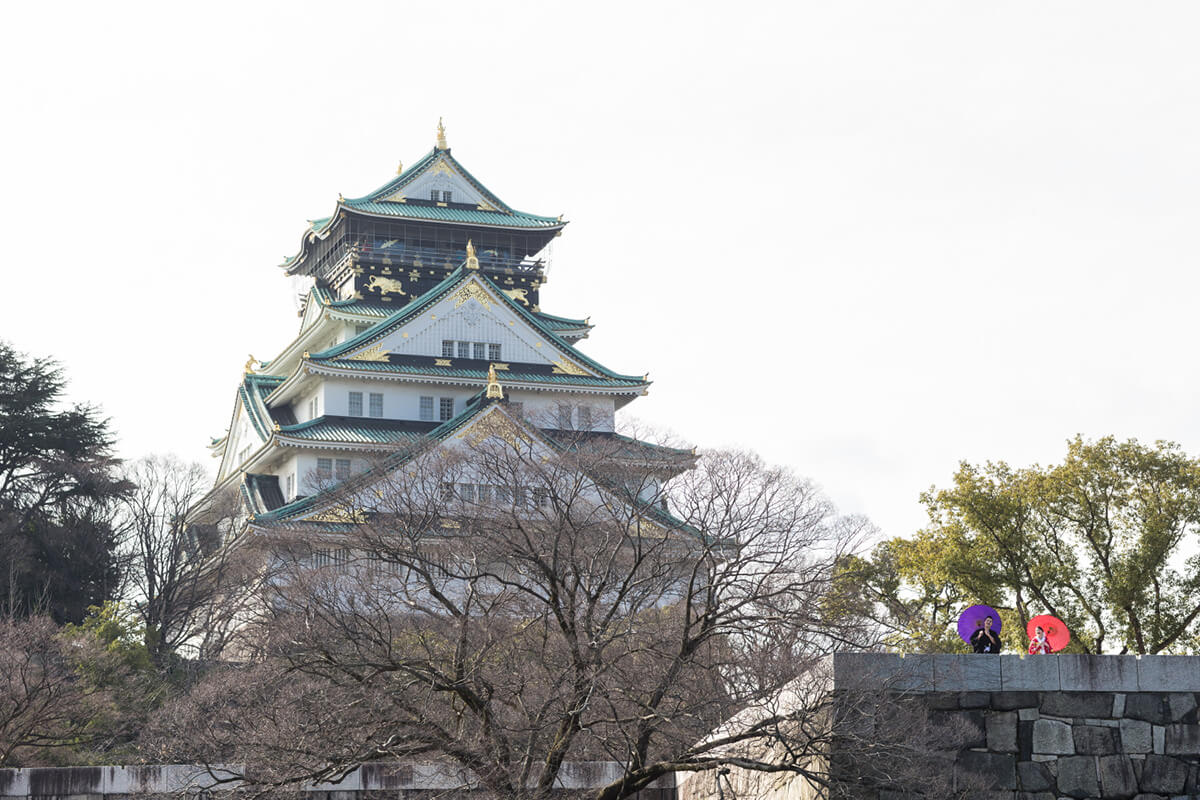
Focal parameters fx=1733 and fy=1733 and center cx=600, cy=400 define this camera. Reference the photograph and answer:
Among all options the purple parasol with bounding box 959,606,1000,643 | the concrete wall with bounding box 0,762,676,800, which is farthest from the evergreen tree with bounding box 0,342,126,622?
the purple parasol with bounding box 959,606,1000,643

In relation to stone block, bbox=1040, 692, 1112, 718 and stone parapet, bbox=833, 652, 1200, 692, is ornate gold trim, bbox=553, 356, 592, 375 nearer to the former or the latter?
stone parapet, bbox=833, 652, 1200, 692

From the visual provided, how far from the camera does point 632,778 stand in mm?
17969

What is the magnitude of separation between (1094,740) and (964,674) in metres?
1.34

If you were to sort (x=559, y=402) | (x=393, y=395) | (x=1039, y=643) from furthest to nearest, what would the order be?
(x=393, y=395), (x=559, y=402), (x=1039, y=643)

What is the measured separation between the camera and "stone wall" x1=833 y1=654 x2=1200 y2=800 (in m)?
16.2

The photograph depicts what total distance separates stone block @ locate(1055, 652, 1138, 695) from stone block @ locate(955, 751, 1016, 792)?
0.89 meters

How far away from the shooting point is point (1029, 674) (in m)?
16.3

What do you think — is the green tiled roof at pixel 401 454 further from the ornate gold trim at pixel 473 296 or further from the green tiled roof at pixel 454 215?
the green tiled roof at pixel 454 215

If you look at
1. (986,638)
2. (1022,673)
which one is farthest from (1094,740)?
(986,638)

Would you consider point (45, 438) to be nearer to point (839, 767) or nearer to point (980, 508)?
point (980, 508)

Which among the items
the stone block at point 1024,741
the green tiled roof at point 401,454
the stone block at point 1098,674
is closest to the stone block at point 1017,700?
the stone block at point 1024,741

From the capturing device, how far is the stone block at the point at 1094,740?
53.4 feet

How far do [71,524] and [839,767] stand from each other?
95.0 ft

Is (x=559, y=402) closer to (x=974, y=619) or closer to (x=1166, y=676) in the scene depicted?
(x=974, y=619)
